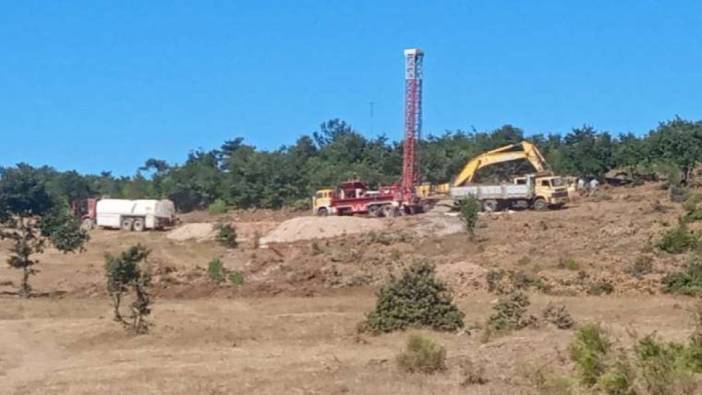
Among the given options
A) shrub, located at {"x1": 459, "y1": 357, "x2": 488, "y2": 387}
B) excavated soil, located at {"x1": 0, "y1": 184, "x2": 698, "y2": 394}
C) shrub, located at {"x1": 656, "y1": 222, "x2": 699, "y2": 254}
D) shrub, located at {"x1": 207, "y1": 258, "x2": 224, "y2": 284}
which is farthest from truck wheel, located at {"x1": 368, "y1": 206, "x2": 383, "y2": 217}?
shrub, located at {"x1": 459, "y1": 357, "x2": 488, "y2": 387}

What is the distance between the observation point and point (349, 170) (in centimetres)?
11156

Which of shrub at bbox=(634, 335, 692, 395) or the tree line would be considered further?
the tree line

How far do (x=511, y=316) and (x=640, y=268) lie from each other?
17282 mm

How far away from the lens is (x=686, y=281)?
121 ft

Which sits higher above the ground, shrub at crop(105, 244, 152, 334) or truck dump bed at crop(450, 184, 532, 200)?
truck dump bed at crop(450, 184, 532, 200)

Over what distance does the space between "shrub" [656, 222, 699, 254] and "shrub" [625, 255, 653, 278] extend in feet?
11.8

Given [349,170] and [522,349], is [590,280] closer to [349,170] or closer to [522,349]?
[522,349]

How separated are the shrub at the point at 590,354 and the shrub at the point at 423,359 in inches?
196

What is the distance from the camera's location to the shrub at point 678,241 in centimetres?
4704

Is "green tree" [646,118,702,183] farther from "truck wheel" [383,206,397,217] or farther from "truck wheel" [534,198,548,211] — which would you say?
"truck wheel" [383,206,397,217]

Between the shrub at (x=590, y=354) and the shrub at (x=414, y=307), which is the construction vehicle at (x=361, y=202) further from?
the shrub at (x=590, y=354)

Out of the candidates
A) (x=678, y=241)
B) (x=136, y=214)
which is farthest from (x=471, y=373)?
(x=136, y=214)

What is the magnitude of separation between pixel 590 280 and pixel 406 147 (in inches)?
1848

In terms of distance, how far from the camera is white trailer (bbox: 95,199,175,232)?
8331 centimetres
